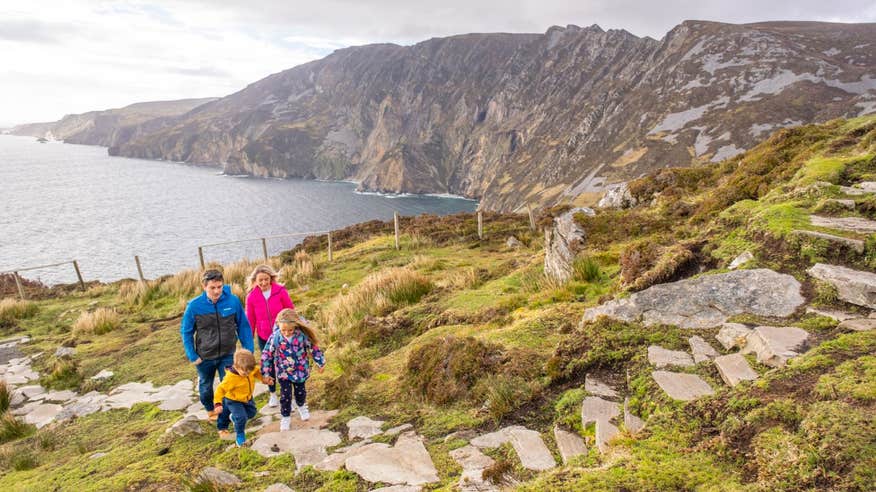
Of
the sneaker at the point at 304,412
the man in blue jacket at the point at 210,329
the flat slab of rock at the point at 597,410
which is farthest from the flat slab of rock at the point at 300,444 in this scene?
the flat slab of rock at the point at 597,410

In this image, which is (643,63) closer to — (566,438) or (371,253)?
(371,253)

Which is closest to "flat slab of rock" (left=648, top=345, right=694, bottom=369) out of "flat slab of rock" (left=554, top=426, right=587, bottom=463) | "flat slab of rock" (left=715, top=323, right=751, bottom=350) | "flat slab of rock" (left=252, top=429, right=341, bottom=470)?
"flat slab of rock" (left=715, top=323, right=751, bottom=350)

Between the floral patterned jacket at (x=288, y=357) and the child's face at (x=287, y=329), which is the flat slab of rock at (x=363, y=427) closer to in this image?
the floral patterned jacket at (x=288, y=357)

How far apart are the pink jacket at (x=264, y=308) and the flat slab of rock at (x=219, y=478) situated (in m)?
2.46

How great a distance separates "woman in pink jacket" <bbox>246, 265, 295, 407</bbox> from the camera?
631 cm

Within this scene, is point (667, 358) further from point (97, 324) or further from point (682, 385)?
point (97, 324)

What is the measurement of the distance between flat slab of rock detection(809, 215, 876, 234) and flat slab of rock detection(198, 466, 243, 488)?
703 cm

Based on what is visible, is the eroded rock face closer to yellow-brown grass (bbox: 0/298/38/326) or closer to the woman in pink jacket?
the woman in pink jacket

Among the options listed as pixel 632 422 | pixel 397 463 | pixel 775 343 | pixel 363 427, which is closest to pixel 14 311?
pixel 363 427

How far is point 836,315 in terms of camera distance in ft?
13.3

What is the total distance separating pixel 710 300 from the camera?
496 cm

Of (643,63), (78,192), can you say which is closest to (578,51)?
(643,63)

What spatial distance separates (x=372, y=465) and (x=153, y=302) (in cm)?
1508

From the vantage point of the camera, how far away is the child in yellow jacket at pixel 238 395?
16.3 feet
